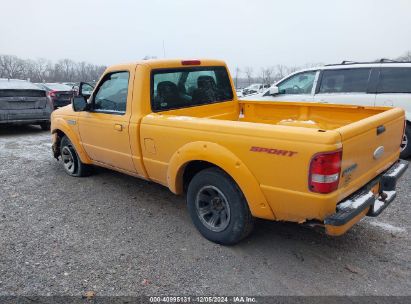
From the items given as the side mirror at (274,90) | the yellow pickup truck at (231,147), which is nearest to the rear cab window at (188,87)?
the yellow pickup truck at (231,147)

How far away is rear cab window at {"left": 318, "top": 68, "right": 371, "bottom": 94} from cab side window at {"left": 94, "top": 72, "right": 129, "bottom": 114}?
13.9 feet

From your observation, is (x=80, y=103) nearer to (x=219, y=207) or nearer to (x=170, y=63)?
(x=170, y=63)

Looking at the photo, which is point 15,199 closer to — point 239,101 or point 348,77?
point 239,101

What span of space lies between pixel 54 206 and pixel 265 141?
307 centimetres

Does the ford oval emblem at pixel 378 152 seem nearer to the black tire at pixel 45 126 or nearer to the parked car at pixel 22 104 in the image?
the parked car at pixel 22 104

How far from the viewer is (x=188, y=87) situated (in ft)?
14.2

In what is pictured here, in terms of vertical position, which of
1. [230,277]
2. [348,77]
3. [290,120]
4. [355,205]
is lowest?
[230,277]

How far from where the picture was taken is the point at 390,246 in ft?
11.1

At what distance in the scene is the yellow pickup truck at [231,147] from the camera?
2641 mm

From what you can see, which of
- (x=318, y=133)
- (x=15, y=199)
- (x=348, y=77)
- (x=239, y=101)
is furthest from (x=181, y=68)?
(x=348, y=77)

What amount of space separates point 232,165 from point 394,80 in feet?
15.2

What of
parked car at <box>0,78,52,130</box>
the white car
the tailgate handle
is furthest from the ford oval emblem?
parked car at <box>0,78,52,130</box>

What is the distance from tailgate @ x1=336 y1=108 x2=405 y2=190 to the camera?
105 inches

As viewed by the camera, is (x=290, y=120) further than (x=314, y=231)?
Yes
